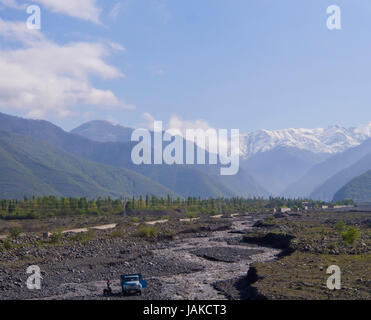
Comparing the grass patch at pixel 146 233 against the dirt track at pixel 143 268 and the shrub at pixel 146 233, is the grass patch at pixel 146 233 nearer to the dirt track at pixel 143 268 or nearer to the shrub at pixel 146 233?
the shrub at pixel 146 233

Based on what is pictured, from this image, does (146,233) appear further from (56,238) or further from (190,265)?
(190,265)

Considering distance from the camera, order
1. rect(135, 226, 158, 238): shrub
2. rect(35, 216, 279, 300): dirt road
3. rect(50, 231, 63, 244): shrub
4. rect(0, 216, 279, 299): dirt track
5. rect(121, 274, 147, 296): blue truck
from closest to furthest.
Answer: rect(121, 274, 147, 296): blue truck < rect(35, 216, 279, 300): dirt road < rect(0, 216, 279, 299): dirt track < rect(50, 231, 63, 244): shrub < rect(135, 226, 158, 238): shrub

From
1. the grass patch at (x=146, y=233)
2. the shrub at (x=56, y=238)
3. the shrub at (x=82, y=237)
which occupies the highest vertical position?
the shrub at (x=56, y=238)

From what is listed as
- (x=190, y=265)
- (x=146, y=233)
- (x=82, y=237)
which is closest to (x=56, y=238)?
(x=82, y=237)

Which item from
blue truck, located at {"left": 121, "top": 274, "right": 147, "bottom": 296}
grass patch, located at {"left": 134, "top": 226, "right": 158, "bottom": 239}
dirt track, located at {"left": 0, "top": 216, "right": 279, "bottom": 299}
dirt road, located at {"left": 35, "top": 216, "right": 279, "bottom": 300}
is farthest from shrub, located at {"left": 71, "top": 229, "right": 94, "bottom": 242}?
blue truck, located at {"left": 121, "top": 274, "right": 147, "bottom": 296}

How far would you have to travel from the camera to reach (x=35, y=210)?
10588cm

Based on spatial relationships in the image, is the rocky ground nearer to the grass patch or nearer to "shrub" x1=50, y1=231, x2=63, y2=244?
"shrub" x1=50, y1=231, x2=63, y2=244

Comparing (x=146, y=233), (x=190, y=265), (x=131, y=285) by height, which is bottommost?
(x=146, y=233)

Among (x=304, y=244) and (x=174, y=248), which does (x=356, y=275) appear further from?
(x=174, y=248)

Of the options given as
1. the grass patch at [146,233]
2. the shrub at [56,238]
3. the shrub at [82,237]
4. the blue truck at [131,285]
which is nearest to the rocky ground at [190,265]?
the shrub at [82,237]

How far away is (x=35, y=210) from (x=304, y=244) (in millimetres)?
78939

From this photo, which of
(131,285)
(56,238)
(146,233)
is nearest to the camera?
(131,285)
